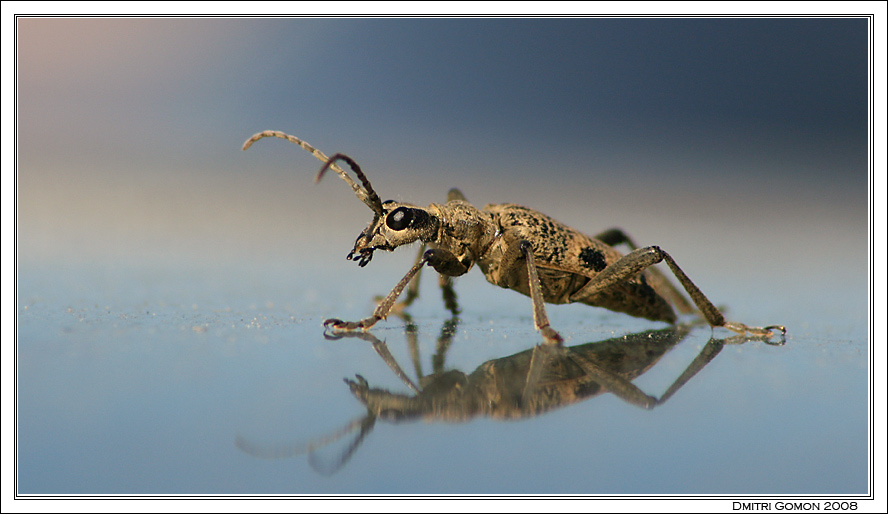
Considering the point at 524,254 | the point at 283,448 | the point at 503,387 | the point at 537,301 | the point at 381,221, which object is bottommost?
the point at 283,448

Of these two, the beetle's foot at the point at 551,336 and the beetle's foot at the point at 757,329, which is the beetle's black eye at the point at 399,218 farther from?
the beetle's foot at the point at 757,329

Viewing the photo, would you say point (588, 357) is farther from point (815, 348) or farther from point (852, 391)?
point (815, 348)

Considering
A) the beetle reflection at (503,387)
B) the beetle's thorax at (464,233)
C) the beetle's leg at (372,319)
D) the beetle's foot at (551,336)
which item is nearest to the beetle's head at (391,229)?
the beetle's thorax at (464,233)

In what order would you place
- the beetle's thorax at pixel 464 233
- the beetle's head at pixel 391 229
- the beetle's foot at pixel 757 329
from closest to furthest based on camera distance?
the beetle's foot at pixel 757 329 → the beetle's head at pixel 391 229 → the beetle's thorax at pixel 464 233

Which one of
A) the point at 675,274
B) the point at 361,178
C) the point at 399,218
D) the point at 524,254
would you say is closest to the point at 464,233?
the point at 399,218

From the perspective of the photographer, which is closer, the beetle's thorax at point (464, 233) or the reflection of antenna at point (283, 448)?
the reflection of antenna at point (283, 448)

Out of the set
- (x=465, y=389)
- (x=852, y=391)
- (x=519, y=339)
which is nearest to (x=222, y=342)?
(x=465, y=389)

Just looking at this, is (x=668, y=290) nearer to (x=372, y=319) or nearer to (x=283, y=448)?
(x=372, y=319)
